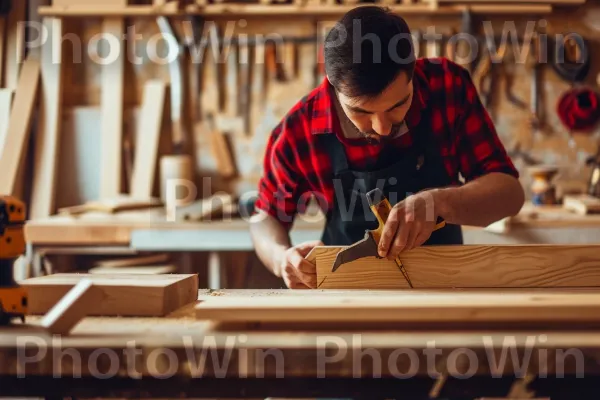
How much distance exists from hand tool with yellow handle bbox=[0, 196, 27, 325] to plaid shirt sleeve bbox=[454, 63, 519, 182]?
137 cm

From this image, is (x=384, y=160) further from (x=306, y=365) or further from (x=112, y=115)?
(x=112, y=115)

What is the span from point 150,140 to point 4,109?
0.87m

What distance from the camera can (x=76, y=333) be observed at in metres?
1.23

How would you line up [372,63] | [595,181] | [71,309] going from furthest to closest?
[595,181], [372,63], [71,309]

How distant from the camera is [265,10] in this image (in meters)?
3.77

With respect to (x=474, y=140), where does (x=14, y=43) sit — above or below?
above

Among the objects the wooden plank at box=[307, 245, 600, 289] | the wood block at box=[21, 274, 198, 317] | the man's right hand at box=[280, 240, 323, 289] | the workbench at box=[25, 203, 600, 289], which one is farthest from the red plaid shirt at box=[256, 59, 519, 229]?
the workbench at box=[25, 203, 600, 289]

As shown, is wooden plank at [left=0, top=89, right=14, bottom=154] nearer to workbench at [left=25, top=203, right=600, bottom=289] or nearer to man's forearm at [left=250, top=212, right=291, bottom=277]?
workbench at [left=25, top=203, right=600, bottom=289]

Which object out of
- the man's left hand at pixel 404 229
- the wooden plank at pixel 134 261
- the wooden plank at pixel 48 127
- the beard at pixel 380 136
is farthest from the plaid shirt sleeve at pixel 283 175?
the wooden plank at pixel 48 127

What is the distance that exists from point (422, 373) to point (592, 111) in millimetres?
3250

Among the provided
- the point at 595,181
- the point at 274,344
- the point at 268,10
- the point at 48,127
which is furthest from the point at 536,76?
the point at 274,344

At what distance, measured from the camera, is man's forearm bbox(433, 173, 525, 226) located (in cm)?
180

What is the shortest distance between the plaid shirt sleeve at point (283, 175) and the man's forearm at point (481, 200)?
1.92 ft

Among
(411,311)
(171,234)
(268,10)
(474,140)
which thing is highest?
(268,10)
